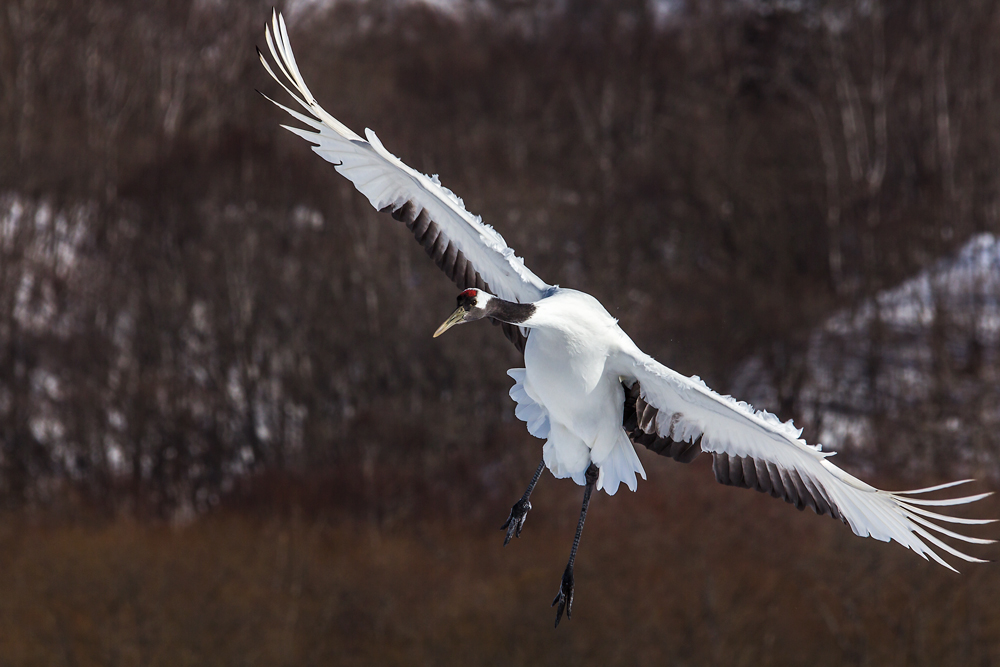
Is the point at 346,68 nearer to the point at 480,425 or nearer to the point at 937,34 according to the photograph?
the point at 480,425

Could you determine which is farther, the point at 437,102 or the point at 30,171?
the point at 437,102

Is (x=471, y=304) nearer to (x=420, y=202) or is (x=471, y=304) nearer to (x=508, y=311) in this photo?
(x=508, y=311)

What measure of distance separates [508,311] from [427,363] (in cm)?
3089

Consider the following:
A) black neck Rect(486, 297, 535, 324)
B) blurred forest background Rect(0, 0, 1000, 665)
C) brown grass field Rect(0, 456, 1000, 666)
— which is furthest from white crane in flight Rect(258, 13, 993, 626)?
blurred forest background Rect(0, 0, 1000, 665)

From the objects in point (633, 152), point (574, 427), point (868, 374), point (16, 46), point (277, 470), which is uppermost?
point (633, 152)

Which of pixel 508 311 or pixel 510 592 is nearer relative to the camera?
pixel 508 311

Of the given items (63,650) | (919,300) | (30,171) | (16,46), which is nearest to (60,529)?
(63,650)

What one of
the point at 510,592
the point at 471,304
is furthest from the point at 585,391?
the point at 510,592

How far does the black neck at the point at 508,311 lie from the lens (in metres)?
7.11

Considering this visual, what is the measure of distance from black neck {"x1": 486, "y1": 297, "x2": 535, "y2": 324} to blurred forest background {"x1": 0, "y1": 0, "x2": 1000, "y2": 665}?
27191mm

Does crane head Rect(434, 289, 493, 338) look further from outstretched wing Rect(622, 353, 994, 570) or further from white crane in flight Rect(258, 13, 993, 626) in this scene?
outstretched wing Rect(622, 353, 994, 570)

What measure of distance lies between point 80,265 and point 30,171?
3.30 m

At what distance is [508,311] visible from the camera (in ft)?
23.4

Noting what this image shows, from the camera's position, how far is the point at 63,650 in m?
35.4
